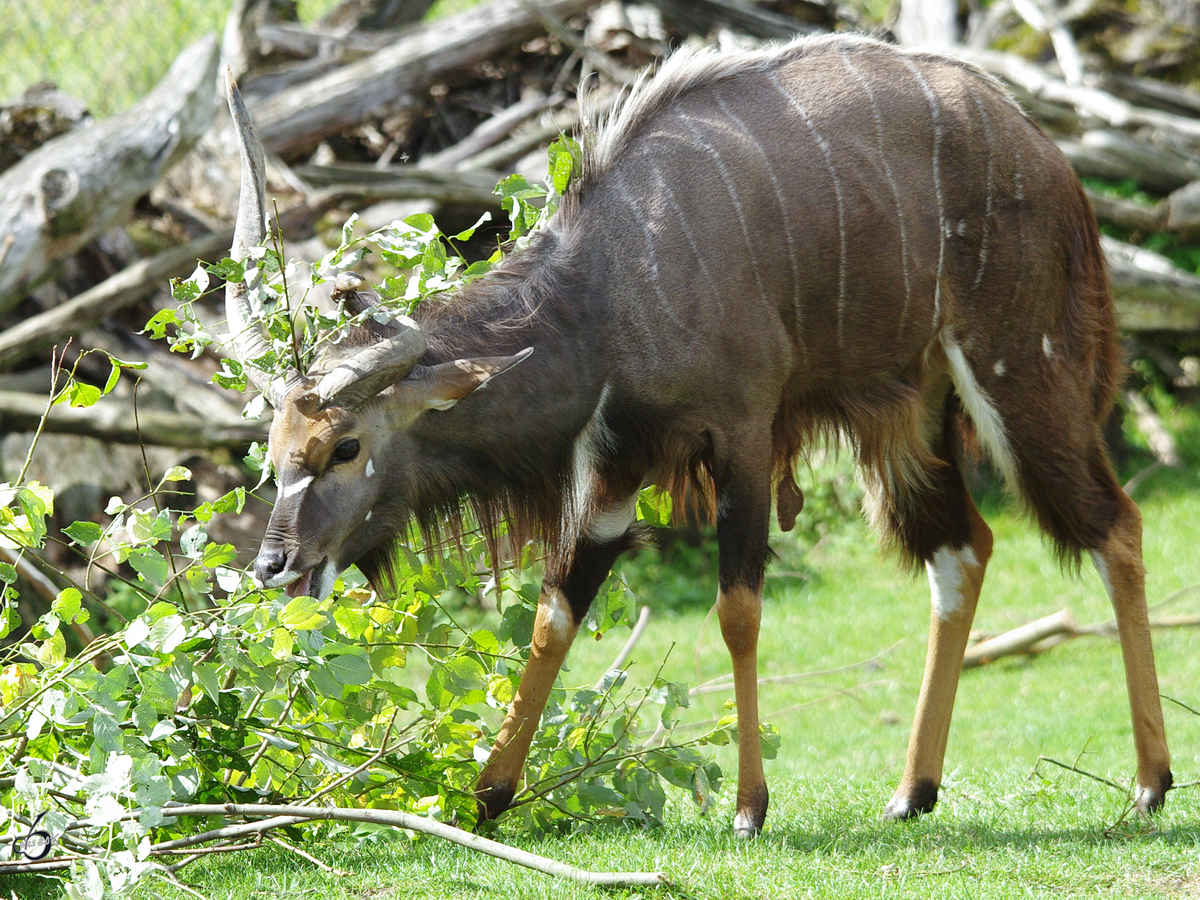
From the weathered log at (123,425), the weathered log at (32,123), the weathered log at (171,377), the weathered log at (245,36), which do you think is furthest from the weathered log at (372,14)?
the weathered log at (123,425)

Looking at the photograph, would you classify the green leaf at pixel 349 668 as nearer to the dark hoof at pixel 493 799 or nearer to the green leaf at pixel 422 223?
the dark hoof at pixel 493 799

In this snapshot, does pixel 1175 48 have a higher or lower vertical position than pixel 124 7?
lower

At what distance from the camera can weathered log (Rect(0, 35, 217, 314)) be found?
238 inches

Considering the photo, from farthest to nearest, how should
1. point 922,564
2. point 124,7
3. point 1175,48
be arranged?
point 124,7, point 1175,48, point 922,564

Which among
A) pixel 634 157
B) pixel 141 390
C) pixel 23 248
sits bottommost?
pixel 141 390

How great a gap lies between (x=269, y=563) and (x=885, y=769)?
2.96 metres

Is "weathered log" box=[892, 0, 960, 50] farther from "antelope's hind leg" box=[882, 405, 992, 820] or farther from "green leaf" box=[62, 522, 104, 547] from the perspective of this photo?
"green leaf" box=[62, 522, 104, 547]

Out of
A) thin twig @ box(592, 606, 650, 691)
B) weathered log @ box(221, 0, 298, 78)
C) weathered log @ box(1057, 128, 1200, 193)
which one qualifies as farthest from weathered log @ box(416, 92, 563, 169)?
thin twig @ box(592, 606, 650, 691)

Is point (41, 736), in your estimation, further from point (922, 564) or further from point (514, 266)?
point (922, 564)

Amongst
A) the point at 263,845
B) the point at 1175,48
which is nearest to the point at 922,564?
the point at 263,845

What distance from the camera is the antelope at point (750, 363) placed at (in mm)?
3465

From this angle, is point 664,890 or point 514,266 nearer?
point 664,890

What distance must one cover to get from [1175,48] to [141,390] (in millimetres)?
7195

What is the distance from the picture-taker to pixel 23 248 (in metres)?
6.07
